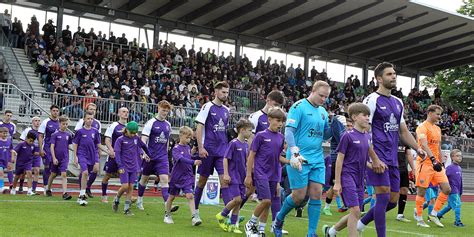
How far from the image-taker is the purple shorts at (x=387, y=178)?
25.3ft

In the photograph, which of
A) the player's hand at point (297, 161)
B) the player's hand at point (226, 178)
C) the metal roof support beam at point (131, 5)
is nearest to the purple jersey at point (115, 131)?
the player's hand at point (226, 178)

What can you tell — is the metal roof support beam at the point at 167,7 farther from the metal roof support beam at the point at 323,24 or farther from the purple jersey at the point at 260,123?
the purple jersey at the point at 260,123

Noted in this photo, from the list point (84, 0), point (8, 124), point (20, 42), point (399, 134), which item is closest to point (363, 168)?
point (399, 134)

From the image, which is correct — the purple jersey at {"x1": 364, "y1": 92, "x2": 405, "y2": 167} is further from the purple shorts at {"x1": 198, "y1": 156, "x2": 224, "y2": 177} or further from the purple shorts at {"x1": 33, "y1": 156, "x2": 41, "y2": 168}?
the purple shorts at {"x1": 33, "y1": 156, "x2": 41, "y2": 168}

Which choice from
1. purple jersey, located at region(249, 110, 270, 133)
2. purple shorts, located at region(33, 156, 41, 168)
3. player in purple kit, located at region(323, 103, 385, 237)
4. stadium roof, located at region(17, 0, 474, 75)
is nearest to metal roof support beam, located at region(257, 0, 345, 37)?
stadium roof, located at region(17, 0, 474, 75)

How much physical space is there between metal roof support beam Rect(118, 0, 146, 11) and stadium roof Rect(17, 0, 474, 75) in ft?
0.18

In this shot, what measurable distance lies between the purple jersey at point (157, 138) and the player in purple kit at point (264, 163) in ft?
11.2

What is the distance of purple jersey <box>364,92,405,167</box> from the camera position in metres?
Answer: 7.94

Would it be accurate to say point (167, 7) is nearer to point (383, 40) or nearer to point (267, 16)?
point (267, 16)

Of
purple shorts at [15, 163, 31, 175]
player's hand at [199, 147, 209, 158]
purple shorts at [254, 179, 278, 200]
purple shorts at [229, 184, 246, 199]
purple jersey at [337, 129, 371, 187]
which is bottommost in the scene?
purple shorts at [15, 163, 31, 175]

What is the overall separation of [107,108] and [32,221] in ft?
44.0

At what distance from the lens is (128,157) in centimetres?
1165

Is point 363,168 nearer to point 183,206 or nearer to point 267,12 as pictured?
point 183,206

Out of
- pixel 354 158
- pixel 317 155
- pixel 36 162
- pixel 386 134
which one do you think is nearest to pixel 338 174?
pixel 354 158
